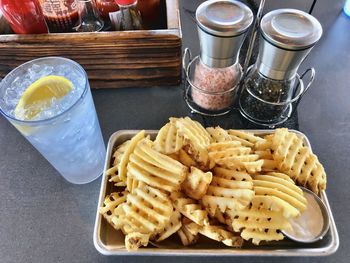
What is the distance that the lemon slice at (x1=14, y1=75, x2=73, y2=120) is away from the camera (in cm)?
59

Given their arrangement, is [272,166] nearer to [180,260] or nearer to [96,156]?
[180,260]

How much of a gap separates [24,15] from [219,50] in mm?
475

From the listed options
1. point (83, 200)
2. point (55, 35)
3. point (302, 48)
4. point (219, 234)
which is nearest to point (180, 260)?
point (219, 234)

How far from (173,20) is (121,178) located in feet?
1.43

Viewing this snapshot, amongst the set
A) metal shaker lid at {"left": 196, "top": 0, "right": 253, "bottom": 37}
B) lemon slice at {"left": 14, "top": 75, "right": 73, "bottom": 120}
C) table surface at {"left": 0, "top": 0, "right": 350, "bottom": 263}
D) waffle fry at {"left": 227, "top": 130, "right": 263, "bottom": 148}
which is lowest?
table surface at {"left": 0, "top": 0, "right": 350, "bottom": 263}

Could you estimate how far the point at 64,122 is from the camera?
587mm

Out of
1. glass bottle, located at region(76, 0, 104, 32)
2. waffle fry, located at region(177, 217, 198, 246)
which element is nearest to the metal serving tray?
waffle fry, located at region(177, 217, 198, 246)

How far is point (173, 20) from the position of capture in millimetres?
838

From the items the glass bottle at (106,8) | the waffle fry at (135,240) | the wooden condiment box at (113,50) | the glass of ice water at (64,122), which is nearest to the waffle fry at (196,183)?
the waffle fry at (135,240)

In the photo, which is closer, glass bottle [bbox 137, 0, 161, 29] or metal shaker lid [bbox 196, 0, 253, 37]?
metal shaker lid [bbox 196, 0, 253, 37]

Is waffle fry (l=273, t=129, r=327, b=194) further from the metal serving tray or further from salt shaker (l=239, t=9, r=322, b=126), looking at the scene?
salt shaker (l=239, t=9, r=322, b=126)

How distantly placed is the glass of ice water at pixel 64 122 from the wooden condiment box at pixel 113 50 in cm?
16

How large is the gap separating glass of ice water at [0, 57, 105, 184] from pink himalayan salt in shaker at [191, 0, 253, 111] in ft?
0.85

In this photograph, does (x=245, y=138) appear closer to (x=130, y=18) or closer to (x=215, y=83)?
(x=215, y=83)
